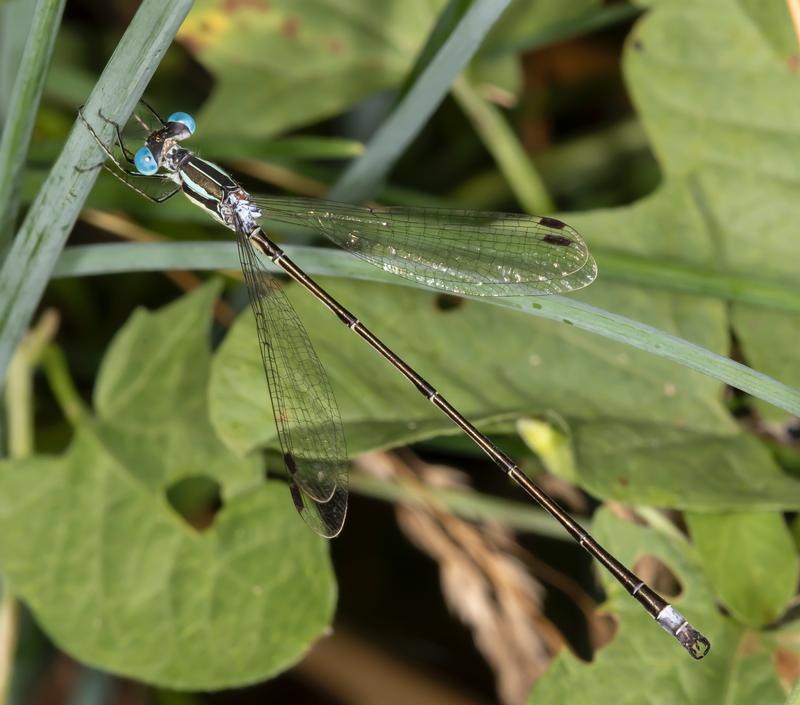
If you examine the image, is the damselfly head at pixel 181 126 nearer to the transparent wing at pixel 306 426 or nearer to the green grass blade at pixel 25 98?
the transparent wing at pixel 306 426

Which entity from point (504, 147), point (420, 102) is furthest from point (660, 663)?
point (504, 147)

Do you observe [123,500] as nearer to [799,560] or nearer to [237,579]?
[237,579]

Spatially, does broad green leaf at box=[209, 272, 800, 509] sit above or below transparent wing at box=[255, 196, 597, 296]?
below

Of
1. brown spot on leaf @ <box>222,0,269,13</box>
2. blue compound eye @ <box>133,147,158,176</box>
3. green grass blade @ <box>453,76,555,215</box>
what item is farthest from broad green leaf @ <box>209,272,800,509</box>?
brown spot on leaf @ <box>222,0,269,13</box>

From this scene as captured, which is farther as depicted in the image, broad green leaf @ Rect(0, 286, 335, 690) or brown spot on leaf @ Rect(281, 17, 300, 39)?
brown spot on leaf @ Rect(281, 17, 300, 39)

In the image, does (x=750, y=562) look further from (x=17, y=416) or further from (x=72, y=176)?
(x=17, y=416)

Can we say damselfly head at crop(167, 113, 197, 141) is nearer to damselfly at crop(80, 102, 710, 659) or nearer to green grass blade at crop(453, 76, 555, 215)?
damselfly at crop(80, 102, 710, 659)
